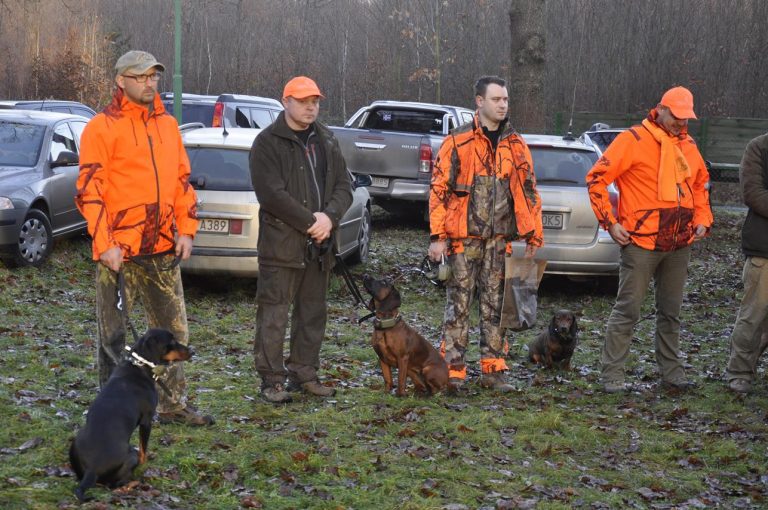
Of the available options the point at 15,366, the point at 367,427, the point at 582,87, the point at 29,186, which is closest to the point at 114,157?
the point at 367,427

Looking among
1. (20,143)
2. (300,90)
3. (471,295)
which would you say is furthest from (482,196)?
(20,143)

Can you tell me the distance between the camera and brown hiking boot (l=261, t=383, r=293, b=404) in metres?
6.87

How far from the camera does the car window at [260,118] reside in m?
19.9

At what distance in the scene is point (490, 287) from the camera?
7.38 m

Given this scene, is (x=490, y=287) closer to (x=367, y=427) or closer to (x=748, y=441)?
(x=367, y=427)

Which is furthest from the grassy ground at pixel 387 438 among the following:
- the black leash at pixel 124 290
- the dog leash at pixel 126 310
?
the black leash at pixel 124 290

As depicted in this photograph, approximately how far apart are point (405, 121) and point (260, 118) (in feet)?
12.7

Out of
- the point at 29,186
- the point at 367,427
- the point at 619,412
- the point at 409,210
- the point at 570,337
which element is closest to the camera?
the point at 367,427

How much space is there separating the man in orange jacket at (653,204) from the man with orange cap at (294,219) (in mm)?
2076

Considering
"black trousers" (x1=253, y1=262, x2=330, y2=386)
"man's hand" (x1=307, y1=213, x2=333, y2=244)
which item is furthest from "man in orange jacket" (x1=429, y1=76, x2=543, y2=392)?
"black trousers" (x1=253, y1=262, x2=330, y2=386)

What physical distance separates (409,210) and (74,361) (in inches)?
384

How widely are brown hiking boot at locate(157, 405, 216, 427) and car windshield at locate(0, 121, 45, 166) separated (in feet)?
24.2

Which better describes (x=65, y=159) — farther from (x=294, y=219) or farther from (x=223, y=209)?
(x=294, y=219)

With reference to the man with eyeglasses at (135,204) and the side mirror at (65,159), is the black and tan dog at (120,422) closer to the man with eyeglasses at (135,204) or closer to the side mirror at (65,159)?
the man with eyeglasses at (135,204)
